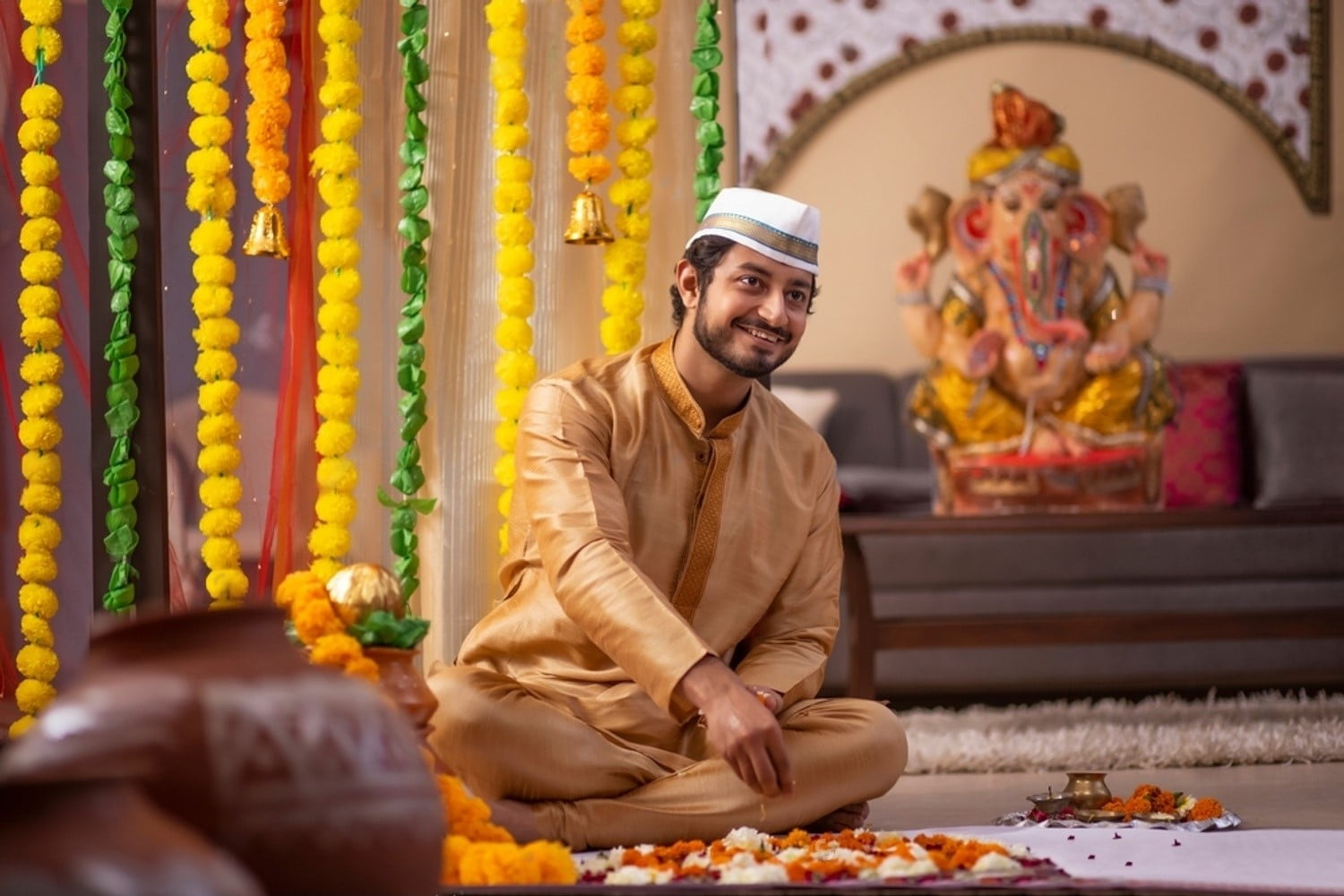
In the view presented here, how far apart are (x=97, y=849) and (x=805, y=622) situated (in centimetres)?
216

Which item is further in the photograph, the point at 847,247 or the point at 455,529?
the point at 847,247

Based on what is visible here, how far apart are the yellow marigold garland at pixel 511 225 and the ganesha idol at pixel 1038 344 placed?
184 cm

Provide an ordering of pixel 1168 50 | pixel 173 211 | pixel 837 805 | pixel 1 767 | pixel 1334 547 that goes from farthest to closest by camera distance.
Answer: pixel 1168 50, pixel 1334 547, pixel 173 211, pixel 837 805, pixel 1 767

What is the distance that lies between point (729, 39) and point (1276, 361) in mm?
3331

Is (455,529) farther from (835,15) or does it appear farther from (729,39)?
(835,15)

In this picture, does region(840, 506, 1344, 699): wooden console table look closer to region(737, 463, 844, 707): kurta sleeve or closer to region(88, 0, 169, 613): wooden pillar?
region(737, 463, 844, 707): kurta sleeve

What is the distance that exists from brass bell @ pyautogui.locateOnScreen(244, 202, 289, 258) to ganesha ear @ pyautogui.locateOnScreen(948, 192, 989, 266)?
248 centimetres

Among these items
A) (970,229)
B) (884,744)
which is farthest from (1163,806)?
(970,229)

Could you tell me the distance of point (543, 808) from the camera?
2.73 meters

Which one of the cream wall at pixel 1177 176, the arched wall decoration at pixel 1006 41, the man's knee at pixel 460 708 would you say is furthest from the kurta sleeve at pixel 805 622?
the arched wall decoration at pixel 1006 41

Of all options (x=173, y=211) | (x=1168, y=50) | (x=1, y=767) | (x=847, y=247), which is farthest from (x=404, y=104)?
(x=1168, y=50)

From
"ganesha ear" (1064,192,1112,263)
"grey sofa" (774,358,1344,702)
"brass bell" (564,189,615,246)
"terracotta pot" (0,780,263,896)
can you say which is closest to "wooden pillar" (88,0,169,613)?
"brass bell" (564,189,615,246)

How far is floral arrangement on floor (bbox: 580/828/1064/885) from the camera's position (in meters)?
2.26

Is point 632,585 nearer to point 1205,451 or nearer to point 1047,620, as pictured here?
point 1047,620
